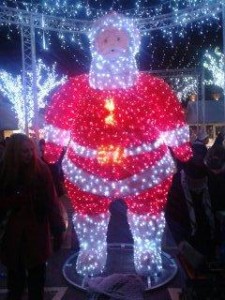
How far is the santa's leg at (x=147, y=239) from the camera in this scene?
4504mm

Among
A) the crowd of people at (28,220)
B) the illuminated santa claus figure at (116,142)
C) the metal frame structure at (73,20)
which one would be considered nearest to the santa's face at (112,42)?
the illuminated santa claus figure at (116,142)

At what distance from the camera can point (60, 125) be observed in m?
4.74

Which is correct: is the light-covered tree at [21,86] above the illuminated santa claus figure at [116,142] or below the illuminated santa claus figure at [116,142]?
above

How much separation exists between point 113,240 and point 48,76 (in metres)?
22.7

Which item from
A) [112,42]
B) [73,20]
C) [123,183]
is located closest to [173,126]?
[123,183]

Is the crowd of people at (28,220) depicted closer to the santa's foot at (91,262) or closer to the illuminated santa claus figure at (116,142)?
the illuminated santa claus figure at (116,142)

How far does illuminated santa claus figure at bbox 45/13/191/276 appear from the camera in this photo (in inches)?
174

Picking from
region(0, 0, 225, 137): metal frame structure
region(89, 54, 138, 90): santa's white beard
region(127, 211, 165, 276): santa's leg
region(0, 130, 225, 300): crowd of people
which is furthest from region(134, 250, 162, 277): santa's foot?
region(0, 0, 225, 137): metal frame structure

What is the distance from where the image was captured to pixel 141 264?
4527 millimetres

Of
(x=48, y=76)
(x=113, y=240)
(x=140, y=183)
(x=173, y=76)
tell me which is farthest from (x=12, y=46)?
(x=140, y=183)

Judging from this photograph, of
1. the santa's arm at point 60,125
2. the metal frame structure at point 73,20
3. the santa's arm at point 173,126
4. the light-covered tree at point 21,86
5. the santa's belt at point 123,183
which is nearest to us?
the santa's belt at point 123,183

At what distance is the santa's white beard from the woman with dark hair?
1.45 m

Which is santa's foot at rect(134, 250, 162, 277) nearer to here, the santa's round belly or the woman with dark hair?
the santa's round belly

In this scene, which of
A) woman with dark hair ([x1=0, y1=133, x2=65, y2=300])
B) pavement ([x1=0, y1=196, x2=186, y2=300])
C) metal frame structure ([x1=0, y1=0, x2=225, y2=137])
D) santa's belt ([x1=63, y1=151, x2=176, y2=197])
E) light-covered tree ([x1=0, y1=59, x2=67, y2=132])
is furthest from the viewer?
light-covered tree ([x1=0, y1=59, x2=67, y2=132])
